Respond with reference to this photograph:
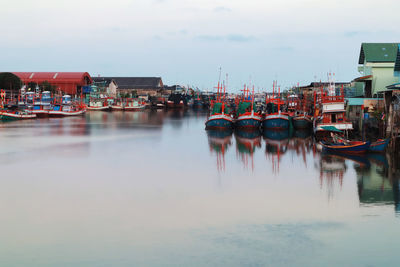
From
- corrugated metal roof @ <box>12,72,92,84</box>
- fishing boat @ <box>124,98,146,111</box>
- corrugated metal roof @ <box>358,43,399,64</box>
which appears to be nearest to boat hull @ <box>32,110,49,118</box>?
corrugated metal roof @ <box>12,72,92,84</box>

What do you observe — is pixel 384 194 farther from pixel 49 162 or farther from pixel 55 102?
pixel 55 102

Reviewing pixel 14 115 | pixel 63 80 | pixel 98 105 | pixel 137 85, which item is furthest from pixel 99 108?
pixel 14 115

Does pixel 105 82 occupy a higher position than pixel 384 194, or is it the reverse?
pixel 105 82

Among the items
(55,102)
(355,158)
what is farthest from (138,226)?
(55,102)

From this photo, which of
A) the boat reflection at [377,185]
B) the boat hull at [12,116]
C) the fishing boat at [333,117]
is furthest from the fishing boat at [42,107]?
the boat reflection at [377,185]

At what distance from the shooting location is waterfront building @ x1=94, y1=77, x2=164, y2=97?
127056 millimetres

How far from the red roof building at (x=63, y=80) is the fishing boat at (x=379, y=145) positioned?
262 feet

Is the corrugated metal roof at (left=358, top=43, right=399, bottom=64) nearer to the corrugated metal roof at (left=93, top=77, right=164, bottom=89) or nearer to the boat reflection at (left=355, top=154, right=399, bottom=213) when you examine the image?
the boat reflection at (left=355, top=154, right=399, bottom=213)

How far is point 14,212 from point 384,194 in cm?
1329

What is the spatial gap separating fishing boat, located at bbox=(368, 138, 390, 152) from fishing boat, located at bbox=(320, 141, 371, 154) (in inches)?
12.6

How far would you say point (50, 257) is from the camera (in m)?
11.4

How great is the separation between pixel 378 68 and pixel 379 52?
5.78 ft

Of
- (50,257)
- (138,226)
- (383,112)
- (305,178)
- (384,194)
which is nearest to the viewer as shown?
(50,257)

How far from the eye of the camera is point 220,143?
36125 millimetres
